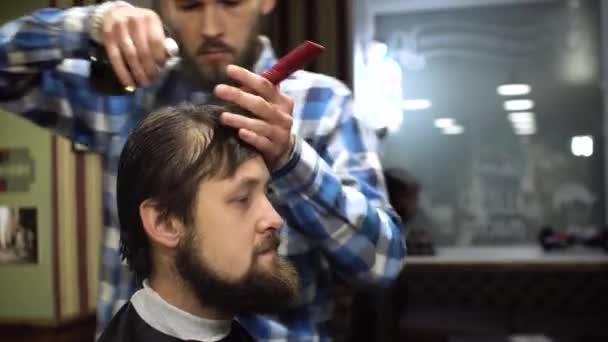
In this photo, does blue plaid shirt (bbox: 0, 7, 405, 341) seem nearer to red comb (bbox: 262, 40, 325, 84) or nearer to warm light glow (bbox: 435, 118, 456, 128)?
red comb (bbox: 262, 40, 325, 84)

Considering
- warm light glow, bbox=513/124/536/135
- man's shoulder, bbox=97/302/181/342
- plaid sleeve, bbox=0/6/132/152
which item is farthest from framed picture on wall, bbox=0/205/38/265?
warm light glow, bbox=513/124/536/135

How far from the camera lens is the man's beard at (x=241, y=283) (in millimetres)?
511

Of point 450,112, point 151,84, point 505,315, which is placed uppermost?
point 151,84

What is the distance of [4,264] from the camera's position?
0.78 metres

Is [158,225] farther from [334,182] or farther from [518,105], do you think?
[518,105]

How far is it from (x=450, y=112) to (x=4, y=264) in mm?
3467

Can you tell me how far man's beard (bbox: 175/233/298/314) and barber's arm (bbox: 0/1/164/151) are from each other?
164 millimetres

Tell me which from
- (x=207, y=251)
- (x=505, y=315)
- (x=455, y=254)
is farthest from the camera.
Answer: (x=455, y=254)

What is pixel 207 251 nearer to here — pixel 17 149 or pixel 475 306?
pixel 17 149

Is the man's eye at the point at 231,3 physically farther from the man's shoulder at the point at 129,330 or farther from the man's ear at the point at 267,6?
the man's shoulder at the point at 129,330

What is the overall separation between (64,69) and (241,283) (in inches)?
13.7

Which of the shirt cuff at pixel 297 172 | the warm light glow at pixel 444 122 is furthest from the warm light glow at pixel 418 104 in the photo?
the shirt cuff at pixel 297 172

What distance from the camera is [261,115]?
1.61ft

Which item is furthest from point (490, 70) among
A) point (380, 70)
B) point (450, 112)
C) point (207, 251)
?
point (207, 251)
